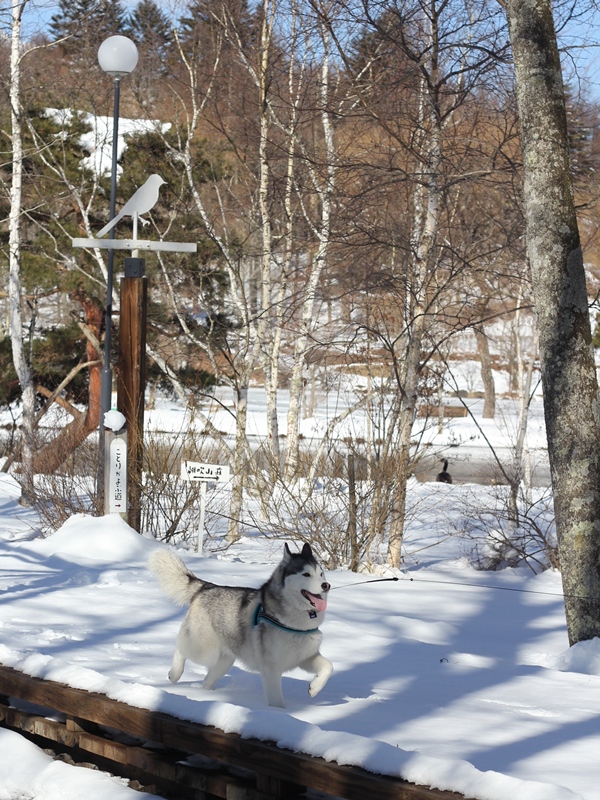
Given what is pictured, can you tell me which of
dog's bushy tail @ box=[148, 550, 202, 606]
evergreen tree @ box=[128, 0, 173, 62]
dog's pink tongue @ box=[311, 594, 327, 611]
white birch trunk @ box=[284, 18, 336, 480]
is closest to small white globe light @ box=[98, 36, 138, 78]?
white birch trunk @ box=[284, 18, 336, 480]

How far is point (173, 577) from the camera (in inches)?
212

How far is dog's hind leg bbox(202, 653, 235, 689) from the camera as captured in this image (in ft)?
16.6

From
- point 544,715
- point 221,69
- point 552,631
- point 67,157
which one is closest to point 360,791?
point 544,715

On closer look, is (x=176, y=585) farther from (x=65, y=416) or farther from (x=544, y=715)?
(x=65, y=416)

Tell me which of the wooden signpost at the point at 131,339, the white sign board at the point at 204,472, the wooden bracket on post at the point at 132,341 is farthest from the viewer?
the wooden bracket on post at the point at 132,341

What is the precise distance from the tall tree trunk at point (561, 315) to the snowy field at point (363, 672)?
0.64 m

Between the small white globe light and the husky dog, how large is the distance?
25.8 ft

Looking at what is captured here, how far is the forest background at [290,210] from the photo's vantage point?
1213 cm

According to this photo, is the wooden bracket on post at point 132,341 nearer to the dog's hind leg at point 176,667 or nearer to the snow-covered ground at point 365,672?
the snow-covered ground at point 365,672

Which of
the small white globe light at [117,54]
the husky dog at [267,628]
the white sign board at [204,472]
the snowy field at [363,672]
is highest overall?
the small white globe light at [117,54]

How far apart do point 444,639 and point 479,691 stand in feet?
9.27

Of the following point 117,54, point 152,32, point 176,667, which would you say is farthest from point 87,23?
point 176,667

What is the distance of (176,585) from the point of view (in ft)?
17.6

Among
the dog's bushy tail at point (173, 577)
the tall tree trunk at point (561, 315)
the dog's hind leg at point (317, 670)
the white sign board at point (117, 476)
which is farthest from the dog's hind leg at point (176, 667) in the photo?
the white sign board at point (117, 476)
